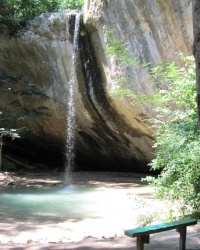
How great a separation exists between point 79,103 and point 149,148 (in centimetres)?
298

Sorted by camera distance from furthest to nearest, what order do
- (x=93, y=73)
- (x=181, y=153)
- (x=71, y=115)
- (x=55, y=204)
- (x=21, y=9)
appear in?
(x=21, y=9), (x=71, y=115), (x=93, y=73), (x=55, y=204), (x=181, y=153)

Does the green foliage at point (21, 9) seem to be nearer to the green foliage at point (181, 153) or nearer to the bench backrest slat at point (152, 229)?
the green foliage at point (181, 153)

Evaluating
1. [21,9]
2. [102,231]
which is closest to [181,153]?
[102,231]

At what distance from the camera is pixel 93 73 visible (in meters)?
12.1

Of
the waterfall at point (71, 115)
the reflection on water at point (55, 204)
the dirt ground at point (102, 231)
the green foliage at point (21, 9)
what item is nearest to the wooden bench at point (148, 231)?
the dirt ground at point (102, 231)

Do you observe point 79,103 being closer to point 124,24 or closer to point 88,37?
point 88,37

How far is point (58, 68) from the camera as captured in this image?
13.0m

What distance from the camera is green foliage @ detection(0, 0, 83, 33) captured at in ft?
43.0

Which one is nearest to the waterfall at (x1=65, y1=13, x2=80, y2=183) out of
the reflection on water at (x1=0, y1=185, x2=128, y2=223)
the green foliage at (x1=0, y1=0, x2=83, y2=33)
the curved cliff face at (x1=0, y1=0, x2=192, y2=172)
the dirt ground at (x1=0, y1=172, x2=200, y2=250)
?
the curved cliff face at (x1=0, y1=0, x2=192, y2=172)

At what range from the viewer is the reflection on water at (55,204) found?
261 inches

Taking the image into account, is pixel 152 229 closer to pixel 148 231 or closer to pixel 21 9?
pixel 148 231

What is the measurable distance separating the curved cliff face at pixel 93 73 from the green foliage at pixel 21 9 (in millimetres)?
451

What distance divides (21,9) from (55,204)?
9219 millimetres

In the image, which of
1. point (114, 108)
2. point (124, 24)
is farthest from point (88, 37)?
point (114, 108)
